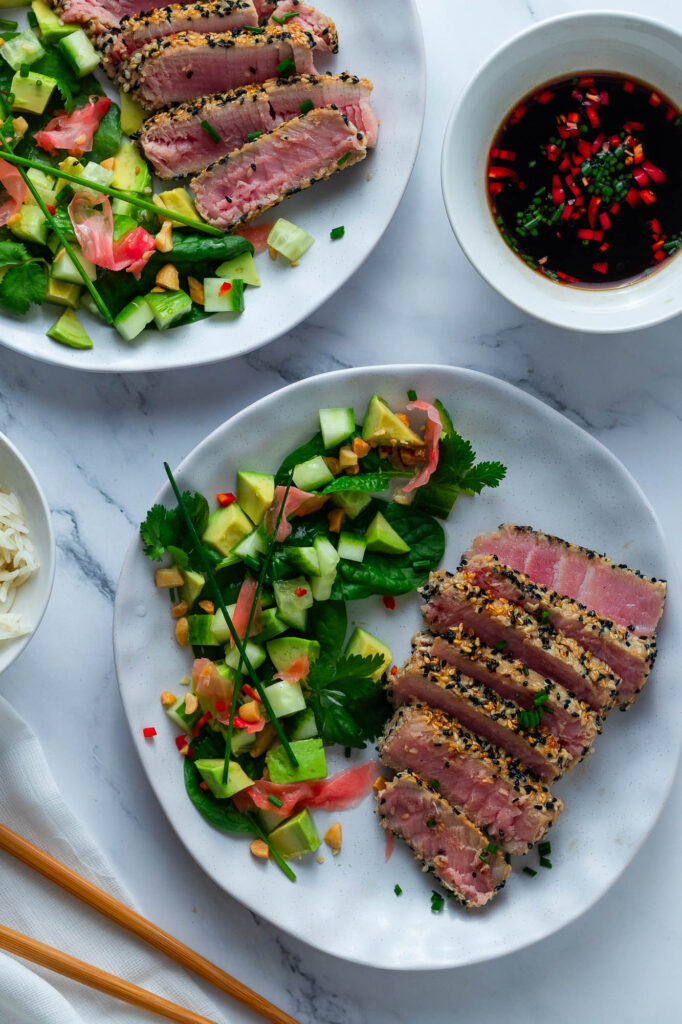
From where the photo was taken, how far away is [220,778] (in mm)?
3160

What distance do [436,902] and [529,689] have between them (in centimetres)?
85

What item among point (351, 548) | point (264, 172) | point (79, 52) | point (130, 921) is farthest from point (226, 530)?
point (79, 52)

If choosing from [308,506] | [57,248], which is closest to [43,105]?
[57,248]

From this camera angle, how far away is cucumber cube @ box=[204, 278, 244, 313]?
10.8 feet

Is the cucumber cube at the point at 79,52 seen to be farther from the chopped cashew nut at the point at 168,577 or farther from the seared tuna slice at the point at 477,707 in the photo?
the seared tuna slice at the point at 477,707

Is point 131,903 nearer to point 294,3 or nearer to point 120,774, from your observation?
point 120,774

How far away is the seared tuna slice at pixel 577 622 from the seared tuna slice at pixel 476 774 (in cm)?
47

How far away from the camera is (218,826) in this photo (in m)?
3.22

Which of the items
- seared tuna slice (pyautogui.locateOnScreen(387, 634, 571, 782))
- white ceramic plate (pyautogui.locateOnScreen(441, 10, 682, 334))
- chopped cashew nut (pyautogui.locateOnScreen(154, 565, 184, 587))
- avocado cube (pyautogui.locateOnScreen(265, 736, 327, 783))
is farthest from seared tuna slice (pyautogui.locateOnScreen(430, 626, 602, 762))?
white ceramic plate (pyautogui.locateOnScreen(441, 10, 682, 334))

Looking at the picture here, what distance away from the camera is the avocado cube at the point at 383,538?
3.25 metres

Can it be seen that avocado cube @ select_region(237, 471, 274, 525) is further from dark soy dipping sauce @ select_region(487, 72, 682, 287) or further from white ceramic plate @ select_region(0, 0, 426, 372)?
dark soy dipping sauce @ select_region(487, 72, 682, 287)

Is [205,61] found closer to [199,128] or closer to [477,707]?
[199,128]

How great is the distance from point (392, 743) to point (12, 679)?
4.73ft

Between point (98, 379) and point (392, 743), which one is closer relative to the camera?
point (392, 743)
